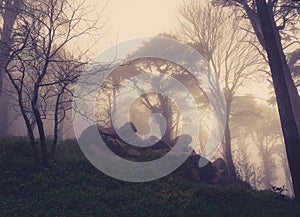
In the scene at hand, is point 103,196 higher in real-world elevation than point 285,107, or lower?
lower

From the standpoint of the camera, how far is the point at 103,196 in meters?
9.21

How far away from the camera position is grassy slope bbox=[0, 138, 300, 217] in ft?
27.5

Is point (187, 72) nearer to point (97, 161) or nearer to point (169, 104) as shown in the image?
point (169, 104)

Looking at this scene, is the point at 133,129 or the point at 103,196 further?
the point at 133,129

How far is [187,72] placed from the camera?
78.9 feet

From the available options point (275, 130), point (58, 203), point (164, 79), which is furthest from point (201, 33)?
point (275, 130)

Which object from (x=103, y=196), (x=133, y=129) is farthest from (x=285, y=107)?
(x=133, y=129)

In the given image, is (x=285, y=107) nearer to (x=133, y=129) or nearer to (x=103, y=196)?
(x=103, y=196)

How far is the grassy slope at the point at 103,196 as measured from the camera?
27.5 ft

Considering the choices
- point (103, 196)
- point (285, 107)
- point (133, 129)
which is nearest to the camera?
point (285, 107)

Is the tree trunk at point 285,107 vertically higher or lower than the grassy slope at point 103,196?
higher

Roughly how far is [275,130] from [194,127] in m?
14.0

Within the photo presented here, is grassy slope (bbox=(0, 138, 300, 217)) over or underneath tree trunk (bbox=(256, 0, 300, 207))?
underneath

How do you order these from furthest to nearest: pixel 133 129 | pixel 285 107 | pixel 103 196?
pixel 133 129 → pixel 103 196 → pixel 285 107
